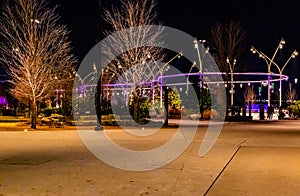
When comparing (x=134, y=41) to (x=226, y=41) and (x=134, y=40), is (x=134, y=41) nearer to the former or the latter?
(x=134, y=40)

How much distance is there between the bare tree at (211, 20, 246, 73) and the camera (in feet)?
148

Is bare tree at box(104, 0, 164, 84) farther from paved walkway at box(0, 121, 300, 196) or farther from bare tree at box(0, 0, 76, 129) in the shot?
paved walkway at box(0, 121, 300, 196)

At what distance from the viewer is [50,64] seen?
25984 millimetres

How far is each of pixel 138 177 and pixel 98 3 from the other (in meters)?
13.5

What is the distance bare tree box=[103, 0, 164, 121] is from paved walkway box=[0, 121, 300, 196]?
1530cm

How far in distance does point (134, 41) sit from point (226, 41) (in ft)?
65.4

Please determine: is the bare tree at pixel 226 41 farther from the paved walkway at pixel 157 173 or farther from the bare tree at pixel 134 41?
the paved walkway at pixel 157 173

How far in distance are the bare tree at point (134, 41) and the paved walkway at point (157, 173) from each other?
1530 cm

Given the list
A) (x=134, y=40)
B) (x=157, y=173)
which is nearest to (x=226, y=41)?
(x=134, y=40)

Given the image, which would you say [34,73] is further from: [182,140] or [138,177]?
[138,177]

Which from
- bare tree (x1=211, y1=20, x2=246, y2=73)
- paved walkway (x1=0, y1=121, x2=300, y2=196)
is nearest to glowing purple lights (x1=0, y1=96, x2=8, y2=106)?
bare tree (x1=211, y1=20, x2=246, y2=73)

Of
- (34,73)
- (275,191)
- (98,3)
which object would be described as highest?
(98,3)

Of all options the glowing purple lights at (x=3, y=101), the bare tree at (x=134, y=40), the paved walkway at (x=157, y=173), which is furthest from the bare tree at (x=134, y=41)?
the glowing purple lights at (x=3, y=101)

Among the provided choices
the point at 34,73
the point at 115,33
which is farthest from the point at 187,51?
the point at 34,73
